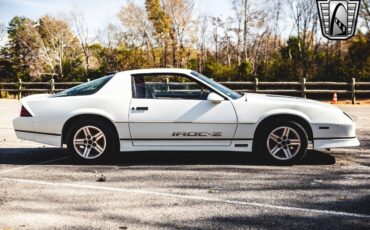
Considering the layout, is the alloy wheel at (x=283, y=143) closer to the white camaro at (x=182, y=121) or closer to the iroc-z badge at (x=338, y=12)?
the white camaro at (x=182, y=121)

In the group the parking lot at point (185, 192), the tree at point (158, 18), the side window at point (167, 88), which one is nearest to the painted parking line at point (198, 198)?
the parking lot at point (185, 192)

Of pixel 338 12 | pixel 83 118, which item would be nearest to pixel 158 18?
pixel 338 12

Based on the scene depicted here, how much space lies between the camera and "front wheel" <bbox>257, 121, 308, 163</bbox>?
5.77 meters

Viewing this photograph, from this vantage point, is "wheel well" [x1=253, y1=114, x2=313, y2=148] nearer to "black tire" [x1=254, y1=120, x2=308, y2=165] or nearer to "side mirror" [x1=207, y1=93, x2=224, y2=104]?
"black tire" [x1=254, y1=120, x2=308, y2=165]

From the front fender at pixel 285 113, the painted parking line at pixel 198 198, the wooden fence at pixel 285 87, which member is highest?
the wooden fence at pixel 285 87

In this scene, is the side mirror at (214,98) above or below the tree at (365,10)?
below

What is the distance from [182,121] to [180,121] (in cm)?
3

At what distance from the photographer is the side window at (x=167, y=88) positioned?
6043 mm

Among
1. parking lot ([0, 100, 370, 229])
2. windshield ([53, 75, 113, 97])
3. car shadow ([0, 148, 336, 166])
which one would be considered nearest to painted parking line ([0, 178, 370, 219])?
parking lot ([0, 100, 370, 229])

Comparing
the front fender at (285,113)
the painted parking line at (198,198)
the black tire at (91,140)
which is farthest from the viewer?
the black tire at (91,140)

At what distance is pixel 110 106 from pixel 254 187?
2419 millimetres

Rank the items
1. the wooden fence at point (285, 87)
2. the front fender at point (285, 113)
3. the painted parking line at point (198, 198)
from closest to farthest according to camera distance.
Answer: the painted parking line at point (198, 198), the front fender at point (285, 113), the wooden fence at point (285, 87)

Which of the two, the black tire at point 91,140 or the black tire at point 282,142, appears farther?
the black tire at point 91,140

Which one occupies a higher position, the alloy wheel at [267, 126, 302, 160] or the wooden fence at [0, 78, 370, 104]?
the wooden fence at [0, 78, 370, 104]
